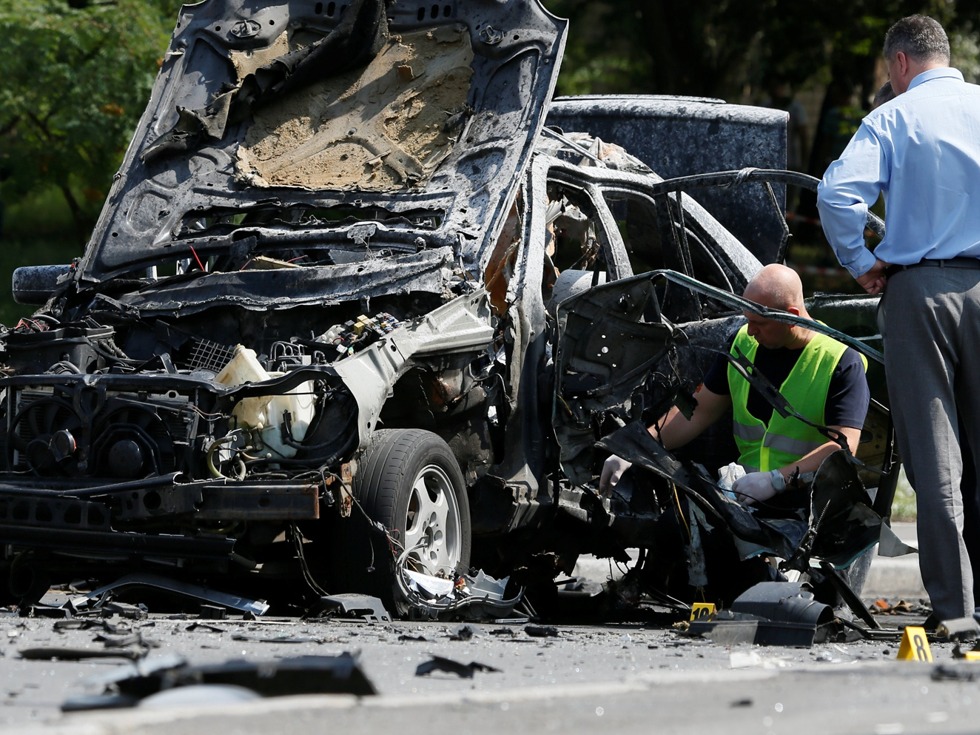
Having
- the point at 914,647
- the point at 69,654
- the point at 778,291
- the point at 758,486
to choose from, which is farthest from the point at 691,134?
the point at 69,654

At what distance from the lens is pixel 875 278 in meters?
6.15

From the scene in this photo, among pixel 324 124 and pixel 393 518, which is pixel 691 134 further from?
pixel 393 518

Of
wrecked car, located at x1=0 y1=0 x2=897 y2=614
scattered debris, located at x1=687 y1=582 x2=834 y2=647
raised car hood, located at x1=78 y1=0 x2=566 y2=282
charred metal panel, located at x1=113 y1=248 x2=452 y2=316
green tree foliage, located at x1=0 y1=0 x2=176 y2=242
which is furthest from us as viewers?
green tree foliage, located at x1=0 y1=0 x2=176 y2=242

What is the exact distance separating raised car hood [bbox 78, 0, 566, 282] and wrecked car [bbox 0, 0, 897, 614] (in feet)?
0.05

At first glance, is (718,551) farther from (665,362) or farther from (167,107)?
(167,107)

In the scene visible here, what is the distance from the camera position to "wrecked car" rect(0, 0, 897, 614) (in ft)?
20.5

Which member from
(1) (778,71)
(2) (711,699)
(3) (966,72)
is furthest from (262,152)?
(3) (966,72)

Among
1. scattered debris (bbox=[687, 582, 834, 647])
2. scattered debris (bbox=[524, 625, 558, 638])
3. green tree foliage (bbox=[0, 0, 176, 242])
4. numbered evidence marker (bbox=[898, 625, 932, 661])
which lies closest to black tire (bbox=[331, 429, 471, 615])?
scattered debris (bbox=[524, 625, 558, 638])

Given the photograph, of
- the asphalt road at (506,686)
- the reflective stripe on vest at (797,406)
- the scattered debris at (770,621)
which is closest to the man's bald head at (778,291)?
the reflective stripe on vest at (797,406)

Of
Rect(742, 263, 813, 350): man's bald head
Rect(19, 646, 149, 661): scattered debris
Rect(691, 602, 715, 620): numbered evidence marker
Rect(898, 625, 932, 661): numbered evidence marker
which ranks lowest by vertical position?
Rect(691, 602, 715, 620): numbered evidence marker

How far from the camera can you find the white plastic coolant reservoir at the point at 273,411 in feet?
20.7

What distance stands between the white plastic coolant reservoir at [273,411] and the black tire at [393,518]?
276 millimetres

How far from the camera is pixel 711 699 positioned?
4066mm

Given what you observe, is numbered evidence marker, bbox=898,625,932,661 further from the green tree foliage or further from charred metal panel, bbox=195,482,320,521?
the green tree foliage
